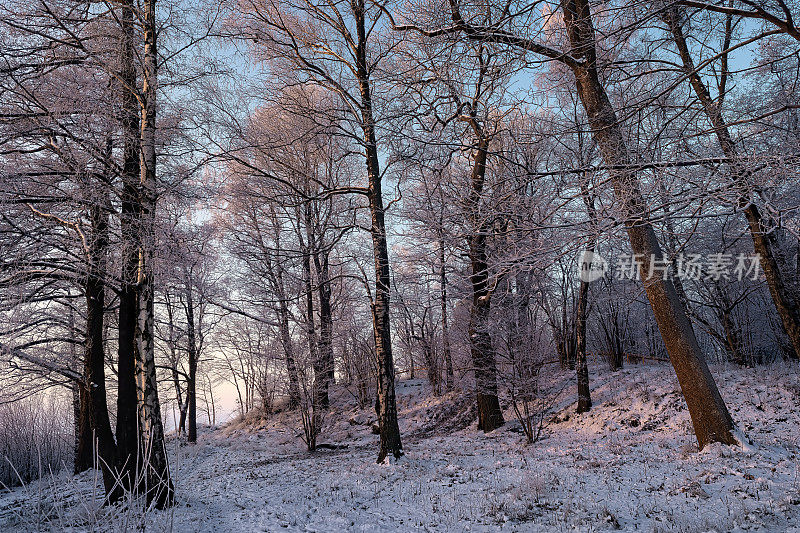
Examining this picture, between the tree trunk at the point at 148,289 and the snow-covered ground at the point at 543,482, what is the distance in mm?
388

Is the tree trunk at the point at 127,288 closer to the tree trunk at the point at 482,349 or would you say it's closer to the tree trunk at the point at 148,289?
the tree trunk at the point at 148,289

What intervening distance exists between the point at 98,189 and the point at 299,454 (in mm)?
9971

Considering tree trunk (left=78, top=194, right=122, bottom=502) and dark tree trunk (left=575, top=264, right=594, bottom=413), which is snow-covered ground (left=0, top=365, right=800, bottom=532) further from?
tree trunk (left=78, top=194, right=122, bottom=502)

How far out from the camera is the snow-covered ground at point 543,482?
490 centimetres

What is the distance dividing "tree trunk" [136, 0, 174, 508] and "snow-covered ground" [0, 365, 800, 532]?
39cm

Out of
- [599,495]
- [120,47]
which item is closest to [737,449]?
[599,495]

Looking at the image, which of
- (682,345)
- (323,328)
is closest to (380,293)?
(682,345)

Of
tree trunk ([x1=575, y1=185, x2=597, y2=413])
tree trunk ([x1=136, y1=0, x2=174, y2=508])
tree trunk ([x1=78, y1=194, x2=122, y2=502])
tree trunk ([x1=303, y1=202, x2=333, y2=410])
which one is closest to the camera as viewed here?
tree trunk ([x1=136, y1=0, x2=174, y2=508])

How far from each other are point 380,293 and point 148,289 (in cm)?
451

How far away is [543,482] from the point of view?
6.27m

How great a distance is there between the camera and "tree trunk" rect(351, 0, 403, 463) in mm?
9461

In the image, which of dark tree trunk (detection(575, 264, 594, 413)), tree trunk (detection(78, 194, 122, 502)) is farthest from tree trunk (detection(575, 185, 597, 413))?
tree trunk (detection(78, 194, 122, 502))

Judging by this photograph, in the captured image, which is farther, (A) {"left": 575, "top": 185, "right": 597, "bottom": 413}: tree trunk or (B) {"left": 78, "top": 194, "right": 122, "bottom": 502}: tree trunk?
(A) {"left": 575, "top": 185, "right": 597, "bottom": 413}: tree trunk

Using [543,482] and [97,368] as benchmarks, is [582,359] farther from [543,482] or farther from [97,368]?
[97,368]
